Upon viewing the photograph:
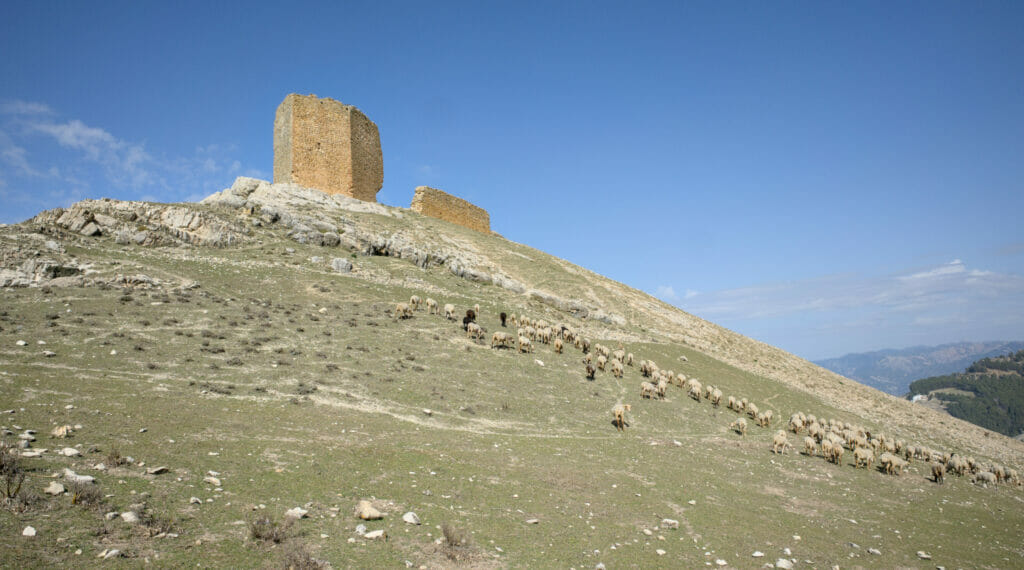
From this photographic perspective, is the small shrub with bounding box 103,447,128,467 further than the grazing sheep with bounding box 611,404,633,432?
→ No

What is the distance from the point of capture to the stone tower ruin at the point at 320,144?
43.3 m

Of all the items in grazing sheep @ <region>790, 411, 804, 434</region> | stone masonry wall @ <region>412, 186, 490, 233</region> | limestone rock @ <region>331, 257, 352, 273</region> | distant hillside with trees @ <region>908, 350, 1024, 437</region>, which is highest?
stone masonry wall @ <region>412, 186, 490, 233</region>

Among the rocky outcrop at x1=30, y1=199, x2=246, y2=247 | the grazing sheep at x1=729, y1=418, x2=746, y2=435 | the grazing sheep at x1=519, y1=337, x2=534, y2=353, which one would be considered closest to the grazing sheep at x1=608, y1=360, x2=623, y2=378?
the grazing sheep at x1=519, y1=337, x2=534, y2=353

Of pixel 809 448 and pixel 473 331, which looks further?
pixel 473 331

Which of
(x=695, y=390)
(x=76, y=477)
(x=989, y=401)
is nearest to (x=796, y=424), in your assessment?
(x=695, y=390)

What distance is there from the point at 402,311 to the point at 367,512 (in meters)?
19.1

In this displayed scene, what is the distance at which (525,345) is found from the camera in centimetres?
2628

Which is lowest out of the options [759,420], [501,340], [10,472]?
[759,420]

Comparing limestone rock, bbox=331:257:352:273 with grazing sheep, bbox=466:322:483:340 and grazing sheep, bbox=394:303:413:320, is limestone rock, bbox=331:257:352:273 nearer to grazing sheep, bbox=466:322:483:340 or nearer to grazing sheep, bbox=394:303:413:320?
grazing sheep, bbox=394:303:413:320

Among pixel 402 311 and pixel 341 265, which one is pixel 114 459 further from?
pixel 341 265

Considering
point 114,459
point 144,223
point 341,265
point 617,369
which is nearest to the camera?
point 114,459

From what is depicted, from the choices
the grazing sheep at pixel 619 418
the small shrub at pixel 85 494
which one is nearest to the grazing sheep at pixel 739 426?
the grazing sheep at pixel 619 418

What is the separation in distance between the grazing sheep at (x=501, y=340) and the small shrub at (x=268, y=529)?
17860mm

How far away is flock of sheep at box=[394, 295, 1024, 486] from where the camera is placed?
66.3 feet
